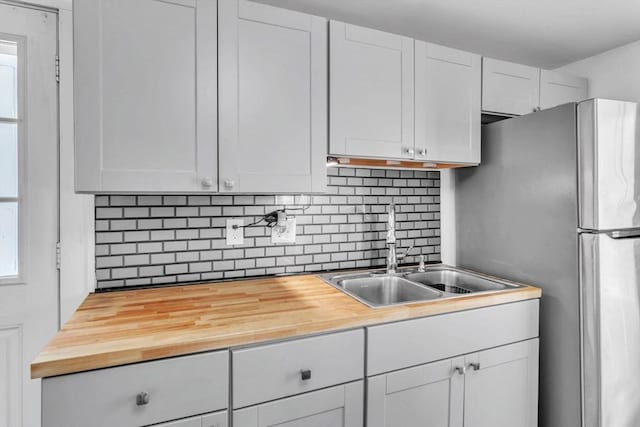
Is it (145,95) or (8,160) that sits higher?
(145,95)

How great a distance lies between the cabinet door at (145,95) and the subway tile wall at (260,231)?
371mm

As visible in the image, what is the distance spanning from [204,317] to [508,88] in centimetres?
206

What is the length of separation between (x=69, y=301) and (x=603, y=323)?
242 centimetres

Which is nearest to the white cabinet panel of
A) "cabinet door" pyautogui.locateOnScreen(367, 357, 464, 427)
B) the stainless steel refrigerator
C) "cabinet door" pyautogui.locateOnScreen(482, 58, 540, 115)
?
"cabinet door" pyautogui.locateOnScreen(367, 357, 464, 427)

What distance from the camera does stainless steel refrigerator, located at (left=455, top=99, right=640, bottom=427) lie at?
1.56 m

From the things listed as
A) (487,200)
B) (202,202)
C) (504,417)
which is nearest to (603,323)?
(504,417)

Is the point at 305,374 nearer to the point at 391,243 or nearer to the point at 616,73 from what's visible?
the point at 391,243

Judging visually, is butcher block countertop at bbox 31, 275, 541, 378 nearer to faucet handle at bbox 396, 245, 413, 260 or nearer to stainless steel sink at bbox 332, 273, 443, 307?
stainless steel sink at bbox 332, 273, 443, 307

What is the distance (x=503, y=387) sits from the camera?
1630mm

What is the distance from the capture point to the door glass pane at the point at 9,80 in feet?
4.86

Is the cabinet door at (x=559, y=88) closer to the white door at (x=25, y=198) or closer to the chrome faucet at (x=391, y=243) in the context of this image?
the chrome faucet at (x=391, y=243)

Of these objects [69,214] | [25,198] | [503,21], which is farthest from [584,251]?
[25,198]

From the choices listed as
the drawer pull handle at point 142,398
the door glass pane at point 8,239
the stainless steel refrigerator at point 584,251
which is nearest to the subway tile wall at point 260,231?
the door glass pane at point 8,239

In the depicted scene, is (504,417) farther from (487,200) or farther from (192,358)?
(192,358)
